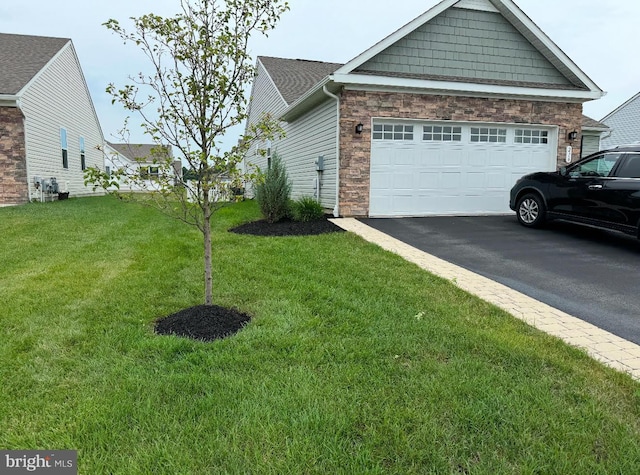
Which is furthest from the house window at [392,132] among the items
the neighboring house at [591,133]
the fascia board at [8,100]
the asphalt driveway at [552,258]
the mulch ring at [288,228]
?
the fascia board at [8,100]

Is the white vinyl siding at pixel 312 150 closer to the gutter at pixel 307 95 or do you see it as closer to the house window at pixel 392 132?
the gutter at pixel 307 95

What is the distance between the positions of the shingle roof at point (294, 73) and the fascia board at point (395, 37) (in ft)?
15.5

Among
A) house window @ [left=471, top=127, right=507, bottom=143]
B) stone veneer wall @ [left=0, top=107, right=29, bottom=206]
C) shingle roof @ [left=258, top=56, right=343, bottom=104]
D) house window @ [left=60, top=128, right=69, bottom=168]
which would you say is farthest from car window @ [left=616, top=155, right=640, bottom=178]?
house window @ [left=60, top=128, right=69, bottom=168]

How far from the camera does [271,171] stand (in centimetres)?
966

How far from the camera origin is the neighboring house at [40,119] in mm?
13797

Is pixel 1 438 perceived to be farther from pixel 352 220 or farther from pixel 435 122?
pixel 435 122

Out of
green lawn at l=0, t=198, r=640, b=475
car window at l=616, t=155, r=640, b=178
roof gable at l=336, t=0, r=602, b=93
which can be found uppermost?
roof gable at l=336, t=0, r=602, b=93

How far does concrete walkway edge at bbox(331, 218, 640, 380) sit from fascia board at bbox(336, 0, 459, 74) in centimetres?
468

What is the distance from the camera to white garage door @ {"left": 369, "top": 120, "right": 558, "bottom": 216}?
32.5 ft

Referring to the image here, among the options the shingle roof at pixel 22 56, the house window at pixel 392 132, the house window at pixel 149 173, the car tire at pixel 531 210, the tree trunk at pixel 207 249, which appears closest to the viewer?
the house window at pixel 149 173

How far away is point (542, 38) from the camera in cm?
1025

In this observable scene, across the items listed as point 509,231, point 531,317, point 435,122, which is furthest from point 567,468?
point 435,122

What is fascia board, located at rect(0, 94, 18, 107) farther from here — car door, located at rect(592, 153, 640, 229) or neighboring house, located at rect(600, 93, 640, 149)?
neighboring house, located at rect(600, 93, 640, 149)

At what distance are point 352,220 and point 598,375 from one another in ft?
22.7
